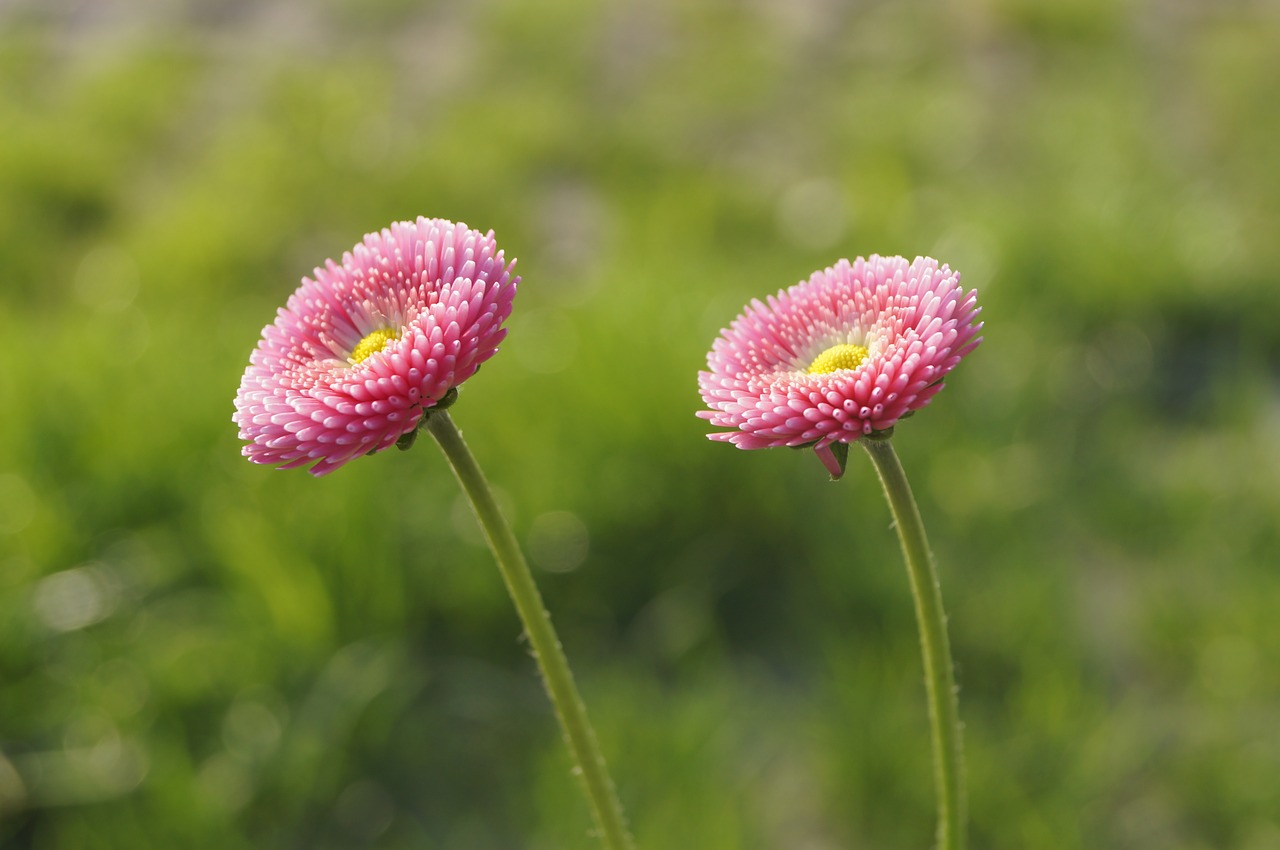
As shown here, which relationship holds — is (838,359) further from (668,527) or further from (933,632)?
(668,527)

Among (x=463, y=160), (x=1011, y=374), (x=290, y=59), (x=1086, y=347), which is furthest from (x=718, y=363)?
(x=290, y=59)

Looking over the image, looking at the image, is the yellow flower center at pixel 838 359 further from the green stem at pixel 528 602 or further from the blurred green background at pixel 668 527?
the blurred green background at pixel 668 527

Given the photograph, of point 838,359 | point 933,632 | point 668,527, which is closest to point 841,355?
point 838,359

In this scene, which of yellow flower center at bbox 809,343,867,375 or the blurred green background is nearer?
yellow flower center at bbox 809,343,867,375

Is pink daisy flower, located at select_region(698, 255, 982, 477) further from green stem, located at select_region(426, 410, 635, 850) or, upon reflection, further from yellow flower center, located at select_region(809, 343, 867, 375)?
green stem, located at select_region(426, 410, 635, 850)

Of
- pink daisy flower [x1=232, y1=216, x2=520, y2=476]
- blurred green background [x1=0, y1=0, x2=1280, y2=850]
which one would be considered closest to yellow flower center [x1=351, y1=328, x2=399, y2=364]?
pink daisy flower [x1=232, y1=216, x2=520, y2=476]

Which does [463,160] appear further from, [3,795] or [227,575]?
[3,795]

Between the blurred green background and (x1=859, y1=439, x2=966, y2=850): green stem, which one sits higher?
the blurred green background

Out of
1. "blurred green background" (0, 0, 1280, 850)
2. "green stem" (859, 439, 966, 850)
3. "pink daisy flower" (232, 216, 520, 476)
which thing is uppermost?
"blurred green background" (0, 0, 1280, 850)
